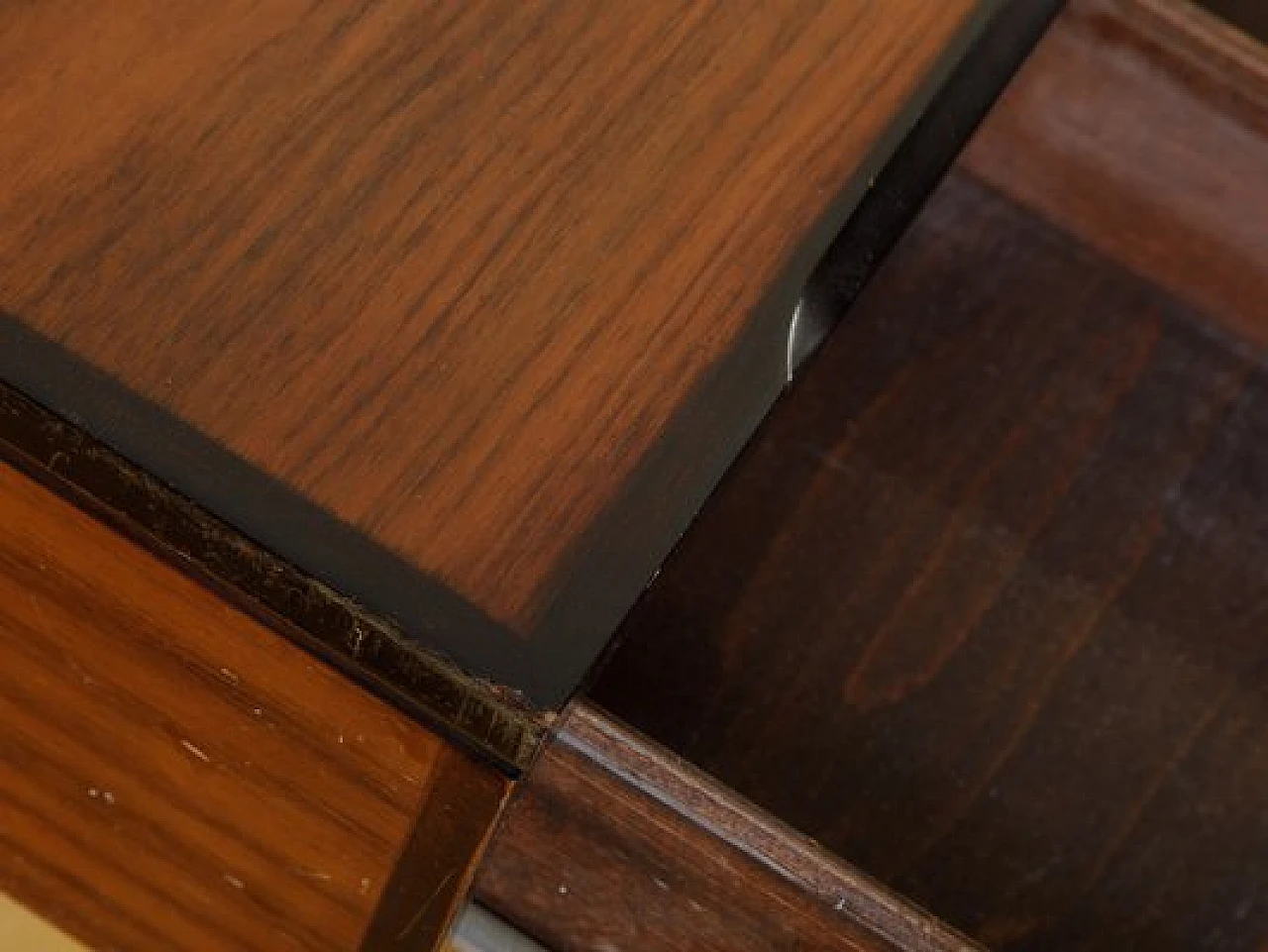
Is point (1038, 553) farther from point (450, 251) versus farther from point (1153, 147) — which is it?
point (450, 251)

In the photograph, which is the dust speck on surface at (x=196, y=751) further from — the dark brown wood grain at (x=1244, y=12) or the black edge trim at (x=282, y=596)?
the dark brown wood grain at (x=1244, y=12)

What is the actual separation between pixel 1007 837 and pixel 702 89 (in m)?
0.35

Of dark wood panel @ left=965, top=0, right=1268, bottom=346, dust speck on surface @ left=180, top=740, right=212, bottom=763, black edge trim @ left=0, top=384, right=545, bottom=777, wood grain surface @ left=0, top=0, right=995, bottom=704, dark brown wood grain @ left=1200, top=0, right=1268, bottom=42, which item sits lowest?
dust speck on surface @ left=180, top=740, right=212, bottom=763

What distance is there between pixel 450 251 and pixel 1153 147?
397mm

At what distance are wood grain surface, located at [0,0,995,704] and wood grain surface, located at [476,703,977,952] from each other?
3cm

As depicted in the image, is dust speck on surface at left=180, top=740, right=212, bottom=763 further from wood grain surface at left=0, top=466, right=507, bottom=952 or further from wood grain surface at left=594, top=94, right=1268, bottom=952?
wood grain surface at left=594, top=94, right=1268, bottom=952

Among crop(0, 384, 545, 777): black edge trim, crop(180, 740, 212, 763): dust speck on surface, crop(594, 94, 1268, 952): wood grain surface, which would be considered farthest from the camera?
crop(594, 94, 1268, 952): wood grain surface

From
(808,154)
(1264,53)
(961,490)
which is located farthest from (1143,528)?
(808,154)

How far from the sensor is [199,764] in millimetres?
643

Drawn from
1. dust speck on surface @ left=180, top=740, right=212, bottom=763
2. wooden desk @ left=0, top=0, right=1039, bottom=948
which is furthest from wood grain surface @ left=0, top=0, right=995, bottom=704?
dust speck on surface @ left=180, top=740, right=212, bottom=763

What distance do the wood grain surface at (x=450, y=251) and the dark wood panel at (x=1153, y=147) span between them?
186 mm

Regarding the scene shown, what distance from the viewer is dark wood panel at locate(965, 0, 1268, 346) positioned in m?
0.76

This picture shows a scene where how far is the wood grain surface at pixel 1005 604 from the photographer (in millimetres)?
760

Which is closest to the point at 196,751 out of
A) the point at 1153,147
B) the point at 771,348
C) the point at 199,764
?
the point at 199,764
